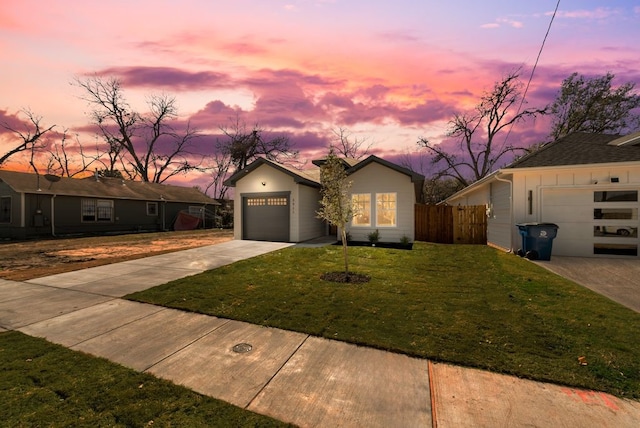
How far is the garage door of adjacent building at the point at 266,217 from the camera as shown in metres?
14.6

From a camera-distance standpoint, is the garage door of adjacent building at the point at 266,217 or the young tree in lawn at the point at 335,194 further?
the garage door of adjacent building at the point at 266,217

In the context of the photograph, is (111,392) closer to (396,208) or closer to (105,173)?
(396,208)

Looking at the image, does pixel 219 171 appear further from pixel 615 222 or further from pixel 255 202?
pixel 615 222

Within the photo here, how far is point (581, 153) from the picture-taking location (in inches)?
416

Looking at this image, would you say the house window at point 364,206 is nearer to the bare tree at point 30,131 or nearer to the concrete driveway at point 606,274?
the concrete driveway at point 606,274

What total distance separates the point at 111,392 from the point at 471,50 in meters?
12.2

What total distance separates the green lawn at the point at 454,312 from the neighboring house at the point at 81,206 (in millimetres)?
18018

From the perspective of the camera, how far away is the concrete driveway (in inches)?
231

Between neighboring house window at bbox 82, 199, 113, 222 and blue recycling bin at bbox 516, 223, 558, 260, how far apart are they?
1027 inches

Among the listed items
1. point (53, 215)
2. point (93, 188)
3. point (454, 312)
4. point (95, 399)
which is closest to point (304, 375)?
point (95, 399)

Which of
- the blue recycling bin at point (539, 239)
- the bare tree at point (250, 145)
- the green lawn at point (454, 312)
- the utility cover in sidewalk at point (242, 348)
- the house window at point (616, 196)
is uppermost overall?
the bare tree at point (250, 145)

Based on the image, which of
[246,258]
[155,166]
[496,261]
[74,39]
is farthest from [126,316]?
[155,166]

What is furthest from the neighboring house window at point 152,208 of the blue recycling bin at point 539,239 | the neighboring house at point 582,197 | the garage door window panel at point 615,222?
the garage door window panel at point 615,222

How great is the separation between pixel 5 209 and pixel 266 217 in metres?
17.7
